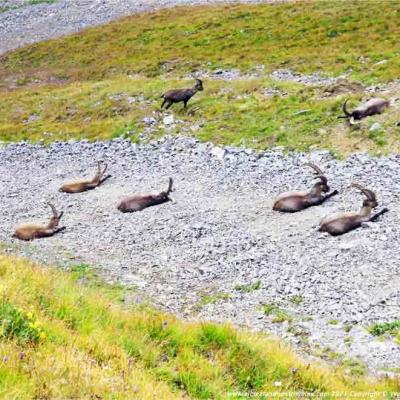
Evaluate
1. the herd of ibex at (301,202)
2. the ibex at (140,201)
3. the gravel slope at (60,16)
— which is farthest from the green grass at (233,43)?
the ibex at (140,201)

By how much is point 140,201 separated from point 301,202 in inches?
197

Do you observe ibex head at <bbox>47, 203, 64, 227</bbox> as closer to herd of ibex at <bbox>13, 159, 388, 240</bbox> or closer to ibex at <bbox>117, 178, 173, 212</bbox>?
herd of ibex at <bbox>13, 159, 388, 240</bbox>

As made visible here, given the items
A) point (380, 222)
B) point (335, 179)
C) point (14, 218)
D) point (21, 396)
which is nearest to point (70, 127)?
point (14, 218)

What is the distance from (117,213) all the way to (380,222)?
308 inches

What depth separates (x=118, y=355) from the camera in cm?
632

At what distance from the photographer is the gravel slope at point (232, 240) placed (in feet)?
36.6

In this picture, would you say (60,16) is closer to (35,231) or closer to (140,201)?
(140,201)

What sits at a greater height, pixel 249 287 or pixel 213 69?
pixel 249 287

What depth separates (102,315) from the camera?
764cm

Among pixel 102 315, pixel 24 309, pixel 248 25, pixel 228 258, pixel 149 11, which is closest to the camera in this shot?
pixel 24 309

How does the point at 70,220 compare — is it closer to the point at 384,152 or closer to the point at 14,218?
the point at 14,218

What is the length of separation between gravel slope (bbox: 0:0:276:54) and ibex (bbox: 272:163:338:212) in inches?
1625

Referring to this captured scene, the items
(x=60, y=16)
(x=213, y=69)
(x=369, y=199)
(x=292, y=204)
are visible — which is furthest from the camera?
(x=60, y=16)

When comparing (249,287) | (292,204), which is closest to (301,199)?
(292,204)
